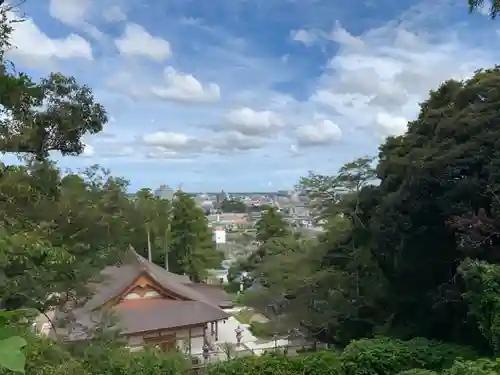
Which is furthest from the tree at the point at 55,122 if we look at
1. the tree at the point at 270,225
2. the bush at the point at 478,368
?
the tree at the point at 270,225

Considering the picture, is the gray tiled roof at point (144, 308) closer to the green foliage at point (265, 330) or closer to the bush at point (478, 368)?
the green foliage at point (265, 330)

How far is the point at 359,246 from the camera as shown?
35.8 ft

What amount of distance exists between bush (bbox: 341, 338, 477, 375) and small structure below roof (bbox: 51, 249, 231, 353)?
5.23 meters

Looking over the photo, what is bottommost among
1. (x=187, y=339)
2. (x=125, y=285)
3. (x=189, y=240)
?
(x=187, y=339)

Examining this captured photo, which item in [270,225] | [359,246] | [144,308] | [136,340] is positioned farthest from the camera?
[270,225]

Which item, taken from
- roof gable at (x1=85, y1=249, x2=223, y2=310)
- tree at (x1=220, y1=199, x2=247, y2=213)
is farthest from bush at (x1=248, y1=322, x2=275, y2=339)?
tree at (x1=220, y1=199, x2=247, y2=213)

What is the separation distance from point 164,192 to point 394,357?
1735 cm

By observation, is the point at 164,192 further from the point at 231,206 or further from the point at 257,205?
the point at 231,206

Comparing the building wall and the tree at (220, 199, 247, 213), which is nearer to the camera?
the building wall

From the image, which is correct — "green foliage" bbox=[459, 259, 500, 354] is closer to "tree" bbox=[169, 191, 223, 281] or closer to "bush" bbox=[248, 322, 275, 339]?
"bush" bbox=[248, 322, 275, 339]

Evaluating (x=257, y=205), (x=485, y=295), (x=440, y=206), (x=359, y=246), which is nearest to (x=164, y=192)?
(x=257, y=205)

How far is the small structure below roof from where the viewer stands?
11367 millimetres

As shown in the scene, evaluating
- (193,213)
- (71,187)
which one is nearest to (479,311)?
(71,187)

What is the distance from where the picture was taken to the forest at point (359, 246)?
580 centimetres
